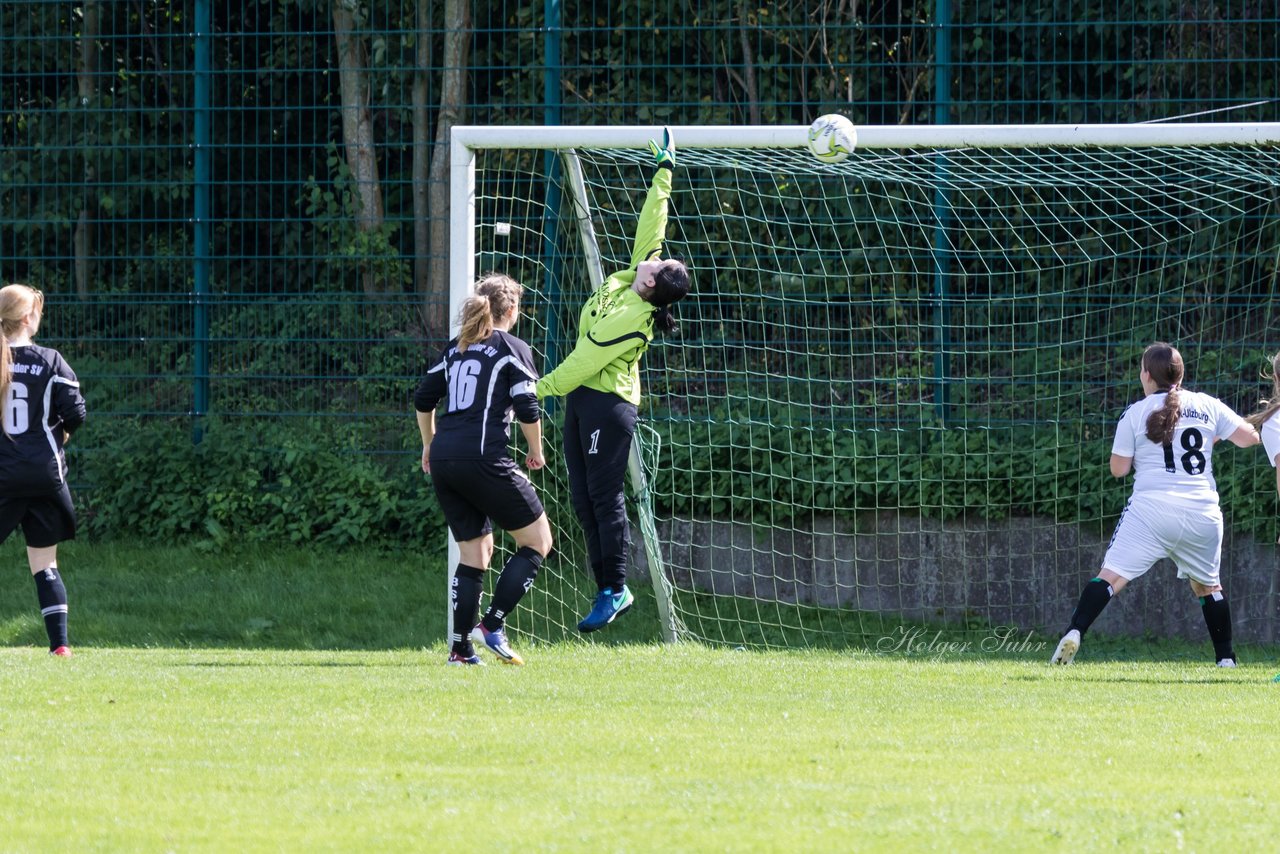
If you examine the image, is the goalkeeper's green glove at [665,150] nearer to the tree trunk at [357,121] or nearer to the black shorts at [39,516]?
the black shorts at [39,516]

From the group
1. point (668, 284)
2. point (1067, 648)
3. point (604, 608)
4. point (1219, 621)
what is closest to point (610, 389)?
point (668, 284)

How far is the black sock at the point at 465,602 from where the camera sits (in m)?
8.10

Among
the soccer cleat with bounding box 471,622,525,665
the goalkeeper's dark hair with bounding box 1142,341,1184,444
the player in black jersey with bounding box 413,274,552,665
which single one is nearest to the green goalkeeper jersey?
the player in black jersey with bounding box 413,274,552,665

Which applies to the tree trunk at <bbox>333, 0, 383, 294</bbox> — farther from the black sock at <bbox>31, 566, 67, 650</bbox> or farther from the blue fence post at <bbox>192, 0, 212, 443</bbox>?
the black sock at <bbox>31, 566, 67, 650</bbox>

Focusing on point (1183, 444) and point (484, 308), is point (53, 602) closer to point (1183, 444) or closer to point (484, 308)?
point (484, 308)

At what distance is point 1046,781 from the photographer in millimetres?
5312

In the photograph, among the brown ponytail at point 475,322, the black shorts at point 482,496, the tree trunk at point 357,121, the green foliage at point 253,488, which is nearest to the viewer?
the black shorts at point 482,496

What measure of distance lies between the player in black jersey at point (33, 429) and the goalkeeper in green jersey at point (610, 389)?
246 cm

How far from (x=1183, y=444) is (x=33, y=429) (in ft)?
19.4

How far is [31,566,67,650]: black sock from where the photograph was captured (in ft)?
27.9

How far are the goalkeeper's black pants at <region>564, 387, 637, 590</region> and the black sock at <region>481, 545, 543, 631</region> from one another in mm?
521
